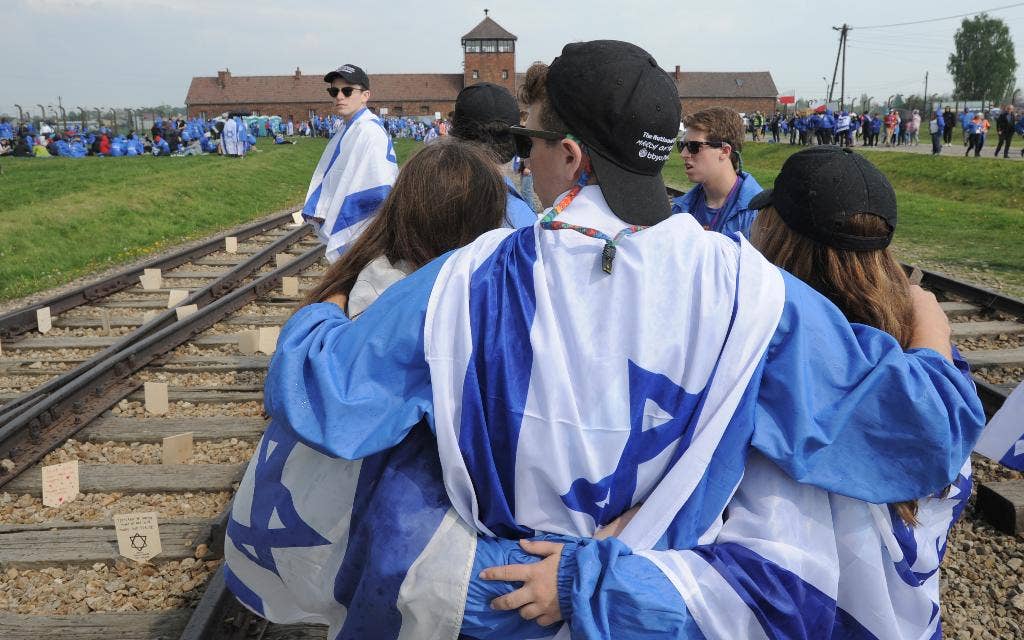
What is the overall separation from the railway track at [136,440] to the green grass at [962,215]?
214 centimetres

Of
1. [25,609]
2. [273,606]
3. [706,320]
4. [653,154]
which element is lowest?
[25,609]

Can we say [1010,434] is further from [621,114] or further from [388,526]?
[388,526]

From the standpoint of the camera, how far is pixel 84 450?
5016 millimetres

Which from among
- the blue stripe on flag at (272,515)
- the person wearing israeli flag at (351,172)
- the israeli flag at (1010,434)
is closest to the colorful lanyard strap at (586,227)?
the blue stripe on flag at (272,515)

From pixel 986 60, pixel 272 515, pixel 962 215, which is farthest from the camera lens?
pixel 986 60

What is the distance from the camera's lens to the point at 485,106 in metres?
4.66

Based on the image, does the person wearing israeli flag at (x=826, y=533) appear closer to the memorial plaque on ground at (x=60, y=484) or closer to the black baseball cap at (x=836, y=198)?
the black baseball cap at (x=836, y=198)

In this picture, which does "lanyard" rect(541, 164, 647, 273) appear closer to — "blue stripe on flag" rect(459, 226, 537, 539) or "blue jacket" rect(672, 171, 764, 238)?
"blue stripe on flag" rect(459, 226, 537, 539)

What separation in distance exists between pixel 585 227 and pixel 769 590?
756 mm

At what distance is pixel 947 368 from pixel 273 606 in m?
1.55

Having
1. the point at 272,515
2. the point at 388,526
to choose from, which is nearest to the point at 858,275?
the point at 388,526

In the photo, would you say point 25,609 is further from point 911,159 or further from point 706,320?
point 911,159

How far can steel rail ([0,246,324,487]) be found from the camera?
4.86 m

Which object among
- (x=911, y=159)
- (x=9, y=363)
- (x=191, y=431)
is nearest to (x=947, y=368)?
(x=191, y=431)
